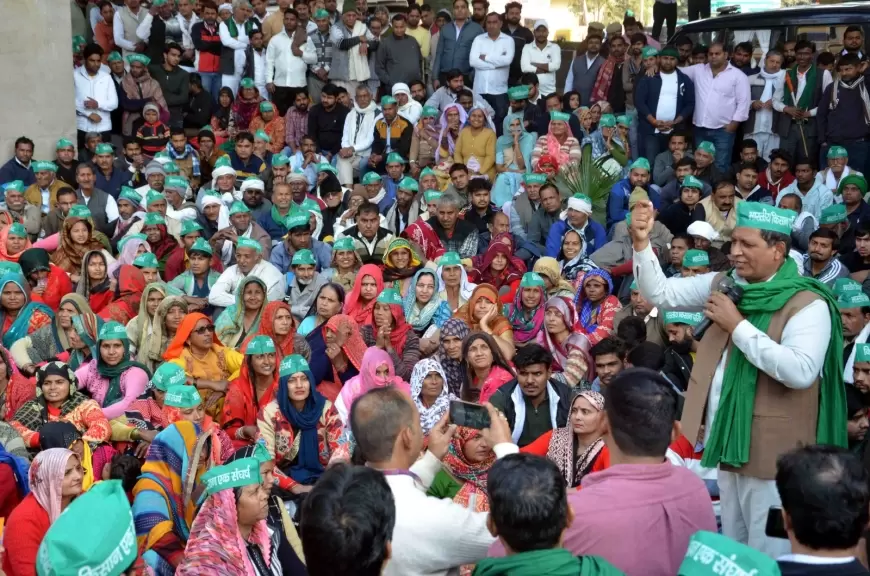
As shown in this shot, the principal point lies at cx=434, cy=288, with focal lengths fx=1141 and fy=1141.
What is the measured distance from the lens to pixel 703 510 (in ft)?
9.71

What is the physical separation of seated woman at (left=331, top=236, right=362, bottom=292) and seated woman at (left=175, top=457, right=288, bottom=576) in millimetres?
4205

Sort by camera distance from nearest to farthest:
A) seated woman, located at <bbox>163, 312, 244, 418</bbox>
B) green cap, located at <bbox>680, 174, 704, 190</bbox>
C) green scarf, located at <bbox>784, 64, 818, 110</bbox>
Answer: seated woman, located at <bbox>163, 312, 244, 418</bbox> < green cap, located at <bbox>680, 174, 704, 190</bbox> < green scarf, located at <bbox>784, 64, 818, 110</bbox>

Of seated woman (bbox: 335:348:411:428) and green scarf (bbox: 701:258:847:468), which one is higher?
green scarf (bbox: 701:258:847:468)

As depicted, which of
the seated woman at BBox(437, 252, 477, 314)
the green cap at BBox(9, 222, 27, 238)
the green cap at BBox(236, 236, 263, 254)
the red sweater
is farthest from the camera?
the green cap at BBox(9, 222, 27, 238)

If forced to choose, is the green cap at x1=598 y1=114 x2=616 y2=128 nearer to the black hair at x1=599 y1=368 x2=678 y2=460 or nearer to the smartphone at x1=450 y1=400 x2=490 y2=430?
the smartphone at x1=450 y1=400 x2=490 y2=430

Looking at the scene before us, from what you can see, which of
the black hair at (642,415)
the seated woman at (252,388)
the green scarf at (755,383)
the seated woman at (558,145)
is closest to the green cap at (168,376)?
the seated woman at (252,388)

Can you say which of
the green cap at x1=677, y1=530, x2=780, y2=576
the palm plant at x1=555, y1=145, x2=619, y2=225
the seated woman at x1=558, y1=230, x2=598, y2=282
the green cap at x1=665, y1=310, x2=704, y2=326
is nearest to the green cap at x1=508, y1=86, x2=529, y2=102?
the palm plant at x1=555, y1=145, x2=619, y2=225

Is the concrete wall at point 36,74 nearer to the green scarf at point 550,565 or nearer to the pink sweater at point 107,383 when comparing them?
the pink sweater at point 107,383

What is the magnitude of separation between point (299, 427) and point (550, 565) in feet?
12.4

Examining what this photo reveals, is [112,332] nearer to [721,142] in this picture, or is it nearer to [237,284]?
[237,284]

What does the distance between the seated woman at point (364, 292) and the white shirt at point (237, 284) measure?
74 centimetres

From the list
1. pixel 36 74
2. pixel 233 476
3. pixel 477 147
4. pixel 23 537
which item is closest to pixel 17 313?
pixel 23 537

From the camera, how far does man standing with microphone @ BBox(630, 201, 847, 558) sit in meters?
3.65

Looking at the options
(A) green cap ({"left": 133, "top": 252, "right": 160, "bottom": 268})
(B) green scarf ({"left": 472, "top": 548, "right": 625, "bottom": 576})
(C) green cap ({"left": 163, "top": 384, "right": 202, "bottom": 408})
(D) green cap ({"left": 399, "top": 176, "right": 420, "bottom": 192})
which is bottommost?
(C) green cap ({"left": 163, "top": 384, "right": 202, "bottom": 408})
